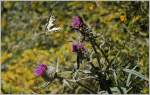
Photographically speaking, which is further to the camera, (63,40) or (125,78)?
(63,40)

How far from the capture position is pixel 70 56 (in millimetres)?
3377

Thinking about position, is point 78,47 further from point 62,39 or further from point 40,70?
point 62,39

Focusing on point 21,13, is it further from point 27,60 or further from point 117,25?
point 117,25

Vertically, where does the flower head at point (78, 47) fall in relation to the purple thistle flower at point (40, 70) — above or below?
above

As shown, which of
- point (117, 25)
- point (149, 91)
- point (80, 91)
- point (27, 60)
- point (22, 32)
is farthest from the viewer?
point (22, 32)

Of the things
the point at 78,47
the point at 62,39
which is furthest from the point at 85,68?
the point at 62,39

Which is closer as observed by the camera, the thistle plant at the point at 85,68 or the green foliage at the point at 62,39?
the thistle plant at the point at 85,68

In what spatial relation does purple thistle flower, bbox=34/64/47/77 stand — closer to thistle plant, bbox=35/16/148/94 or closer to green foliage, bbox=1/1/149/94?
thistle plant, bbox=35/16/148/94

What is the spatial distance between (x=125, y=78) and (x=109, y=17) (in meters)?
1.35

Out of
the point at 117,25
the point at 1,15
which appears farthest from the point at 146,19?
the point at 1,15

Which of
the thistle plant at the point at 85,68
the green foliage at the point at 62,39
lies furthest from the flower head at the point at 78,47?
the green foliage at the point at 62,39

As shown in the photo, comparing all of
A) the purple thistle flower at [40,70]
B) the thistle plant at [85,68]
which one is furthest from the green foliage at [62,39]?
the purple thistle flower at [40,70]

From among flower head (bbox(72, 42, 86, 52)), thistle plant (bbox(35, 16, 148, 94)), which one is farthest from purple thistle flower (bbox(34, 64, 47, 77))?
flower head (bbox(72, 42, 86, 52))

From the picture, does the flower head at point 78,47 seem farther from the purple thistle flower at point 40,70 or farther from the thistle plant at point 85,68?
the purple thistle flower at point 40,70
